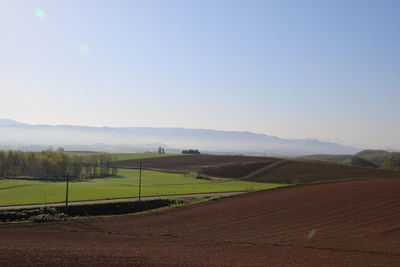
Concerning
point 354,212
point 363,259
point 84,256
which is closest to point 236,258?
point 363,259

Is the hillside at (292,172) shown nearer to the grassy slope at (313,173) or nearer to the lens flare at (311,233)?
the grassy slope at (313,173)

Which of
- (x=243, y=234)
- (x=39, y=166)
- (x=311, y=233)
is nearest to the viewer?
(x=311, y=233)

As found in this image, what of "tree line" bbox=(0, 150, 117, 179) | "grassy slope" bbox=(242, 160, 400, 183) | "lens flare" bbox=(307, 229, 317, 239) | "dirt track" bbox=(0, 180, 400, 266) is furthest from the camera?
"tree line" bbox=(0, 150, 117, 179)

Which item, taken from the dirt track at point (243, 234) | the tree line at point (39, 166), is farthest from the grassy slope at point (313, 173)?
the tree line at point (39, 166)

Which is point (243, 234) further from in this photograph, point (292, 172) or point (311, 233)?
point (292, 172)

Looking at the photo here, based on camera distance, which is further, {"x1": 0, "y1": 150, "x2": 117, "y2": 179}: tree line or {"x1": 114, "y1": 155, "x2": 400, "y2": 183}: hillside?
{"x1": 0, "y1": 150, "x2": 117, "y2": 179}: tree line

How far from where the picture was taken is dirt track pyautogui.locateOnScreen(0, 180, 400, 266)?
625 inches

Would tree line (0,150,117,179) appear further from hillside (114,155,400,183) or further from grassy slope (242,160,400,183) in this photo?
grassy slope (242,160,400,183)

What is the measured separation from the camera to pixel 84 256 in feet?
49.3

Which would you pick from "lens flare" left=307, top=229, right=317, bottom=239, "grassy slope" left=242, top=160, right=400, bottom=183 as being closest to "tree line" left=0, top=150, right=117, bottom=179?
"grassy slope" left=242, top=160, right=400, bottom=183

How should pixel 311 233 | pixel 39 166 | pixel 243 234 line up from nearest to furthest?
1. pixel 311 233
2. pixel 243 234
3. pixel 39 166

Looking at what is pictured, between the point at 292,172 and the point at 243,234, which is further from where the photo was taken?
the point at 292,172

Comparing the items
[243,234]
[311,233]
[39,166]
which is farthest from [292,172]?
[243,234]

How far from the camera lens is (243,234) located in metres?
25.2
